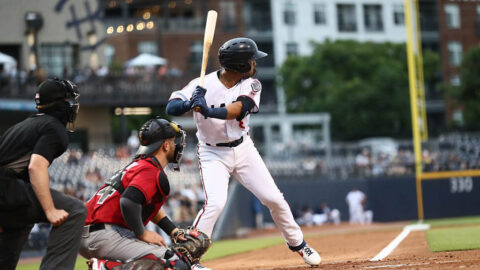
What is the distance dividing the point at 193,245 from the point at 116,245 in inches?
28.5

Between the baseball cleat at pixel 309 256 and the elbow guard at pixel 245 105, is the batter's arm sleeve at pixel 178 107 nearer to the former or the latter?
the elbow guard at pixel 245 105

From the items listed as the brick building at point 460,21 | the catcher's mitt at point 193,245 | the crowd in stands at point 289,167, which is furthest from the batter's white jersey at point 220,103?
the brick building at point 460,21

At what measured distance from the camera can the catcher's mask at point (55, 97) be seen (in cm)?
579

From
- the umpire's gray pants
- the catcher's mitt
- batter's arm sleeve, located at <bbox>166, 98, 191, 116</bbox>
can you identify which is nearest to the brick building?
batter's arm sleeve, located at <bbox>166, 98, 191, 116</bbox>

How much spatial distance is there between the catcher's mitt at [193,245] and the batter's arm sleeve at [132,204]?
2.10 ft

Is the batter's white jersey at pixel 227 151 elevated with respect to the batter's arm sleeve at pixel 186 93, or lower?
lower

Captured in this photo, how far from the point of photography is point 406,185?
25250 millimetres

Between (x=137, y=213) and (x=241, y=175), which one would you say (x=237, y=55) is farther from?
(x=137, y=213)

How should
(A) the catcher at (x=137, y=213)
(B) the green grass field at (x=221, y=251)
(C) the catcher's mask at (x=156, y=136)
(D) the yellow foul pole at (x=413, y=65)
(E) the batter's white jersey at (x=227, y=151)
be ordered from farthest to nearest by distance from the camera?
(D) the yellow foul pole at (x=413, y=65)
(B) the green grass field at (x=221, y=251)
(E) the batter's white jersey at (x=227, y=151)
(C) the catcher's mask at (x=156, y=136)
(A) the catcher at (x=137, y=213)

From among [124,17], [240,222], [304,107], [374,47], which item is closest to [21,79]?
[240,222]

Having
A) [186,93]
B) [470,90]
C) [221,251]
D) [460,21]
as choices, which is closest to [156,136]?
[186,93]

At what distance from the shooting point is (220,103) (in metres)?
7.29

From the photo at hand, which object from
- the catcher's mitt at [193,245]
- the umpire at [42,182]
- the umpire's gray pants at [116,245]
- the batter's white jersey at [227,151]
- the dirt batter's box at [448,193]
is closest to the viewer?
the umpire at [42,182]

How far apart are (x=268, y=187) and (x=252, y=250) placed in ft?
19.2
